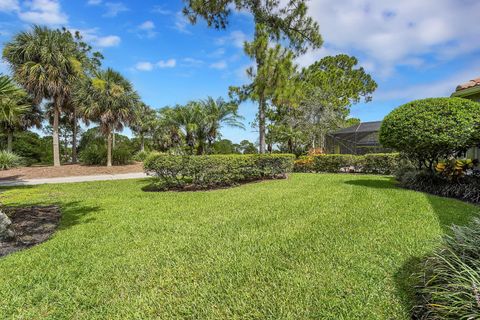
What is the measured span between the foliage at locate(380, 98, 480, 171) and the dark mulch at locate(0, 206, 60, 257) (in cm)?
830

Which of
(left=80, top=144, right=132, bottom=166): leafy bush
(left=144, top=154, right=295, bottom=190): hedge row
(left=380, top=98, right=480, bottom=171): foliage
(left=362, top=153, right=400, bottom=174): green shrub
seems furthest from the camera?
(left=80, top=144, right=132, bottom=166): leafy bush

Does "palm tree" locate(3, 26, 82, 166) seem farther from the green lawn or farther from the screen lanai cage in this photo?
the screen lanai cage

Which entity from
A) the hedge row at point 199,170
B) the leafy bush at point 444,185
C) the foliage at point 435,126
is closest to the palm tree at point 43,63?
the hedge row at point 199,170

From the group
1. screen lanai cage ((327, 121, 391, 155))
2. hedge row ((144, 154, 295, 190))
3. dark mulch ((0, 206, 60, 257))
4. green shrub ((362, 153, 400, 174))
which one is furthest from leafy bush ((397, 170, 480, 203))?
screen lanai cage ((327, 121, 391, 155))

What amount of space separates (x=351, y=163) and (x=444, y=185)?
612cm

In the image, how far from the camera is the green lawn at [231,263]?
209 centimetres

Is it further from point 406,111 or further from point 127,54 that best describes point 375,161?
point 127,54

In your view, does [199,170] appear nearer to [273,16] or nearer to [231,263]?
[273,16]

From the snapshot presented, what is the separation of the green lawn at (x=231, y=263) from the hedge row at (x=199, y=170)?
2918mm

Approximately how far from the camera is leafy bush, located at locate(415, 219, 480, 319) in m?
1.59

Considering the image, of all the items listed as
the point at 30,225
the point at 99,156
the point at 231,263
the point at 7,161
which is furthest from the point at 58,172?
the point at 231,263

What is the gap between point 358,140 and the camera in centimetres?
1744

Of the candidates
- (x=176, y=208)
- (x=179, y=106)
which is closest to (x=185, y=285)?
(x=176, y=208)

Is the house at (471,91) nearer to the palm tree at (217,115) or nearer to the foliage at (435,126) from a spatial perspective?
the foliage at (435,126)
